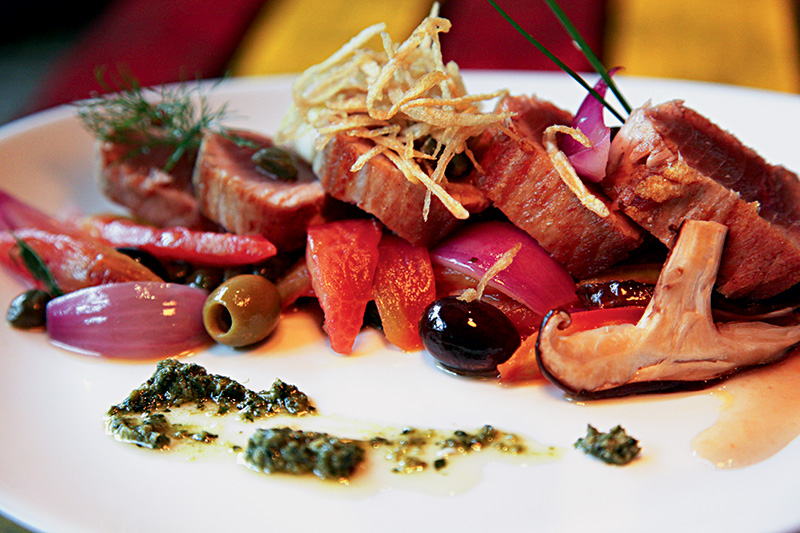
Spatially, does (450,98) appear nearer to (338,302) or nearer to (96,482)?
(338,302)

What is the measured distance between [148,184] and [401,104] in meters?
1.75

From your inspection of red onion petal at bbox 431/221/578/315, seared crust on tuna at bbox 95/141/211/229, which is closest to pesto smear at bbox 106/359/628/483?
red onion petal at bbox 431/221/578/315

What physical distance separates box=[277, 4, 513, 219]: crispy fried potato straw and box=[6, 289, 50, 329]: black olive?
1.50m

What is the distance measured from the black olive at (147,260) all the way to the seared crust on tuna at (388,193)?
1.02 meters

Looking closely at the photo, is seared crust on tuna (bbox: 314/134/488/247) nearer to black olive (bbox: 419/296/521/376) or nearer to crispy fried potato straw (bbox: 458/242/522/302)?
crispy fried potato straw (bbox: 458/242/522/302)

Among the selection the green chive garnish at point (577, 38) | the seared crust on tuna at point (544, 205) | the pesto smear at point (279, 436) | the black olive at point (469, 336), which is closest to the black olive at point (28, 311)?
the pesto smear at point (279, 436)

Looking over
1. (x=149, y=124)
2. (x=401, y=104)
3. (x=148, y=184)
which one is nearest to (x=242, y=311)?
(x=401, y=104)

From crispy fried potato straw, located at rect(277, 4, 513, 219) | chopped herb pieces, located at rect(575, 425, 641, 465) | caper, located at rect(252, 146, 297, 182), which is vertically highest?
crispy fried potato straw, located at rect(277, 4, 513, 219)

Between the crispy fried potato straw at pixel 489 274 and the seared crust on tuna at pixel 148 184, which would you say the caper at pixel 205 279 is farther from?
the crispy fried potato straw at pixel 489 274

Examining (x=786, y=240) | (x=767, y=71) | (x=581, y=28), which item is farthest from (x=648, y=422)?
(x=581, y=28)

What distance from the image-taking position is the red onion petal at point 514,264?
9.43ft

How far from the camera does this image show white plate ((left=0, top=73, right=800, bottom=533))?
199cm

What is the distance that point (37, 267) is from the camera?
337 cm

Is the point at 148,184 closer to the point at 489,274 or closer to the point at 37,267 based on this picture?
the point at 37,267
